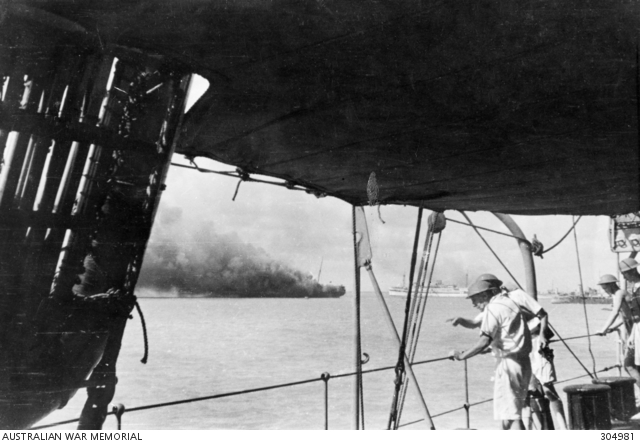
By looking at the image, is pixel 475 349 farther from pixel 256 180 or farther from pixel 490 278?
pixel 256 180

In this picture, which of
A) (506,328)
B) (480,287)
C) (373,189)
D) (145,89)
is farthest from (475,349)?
(145,89)

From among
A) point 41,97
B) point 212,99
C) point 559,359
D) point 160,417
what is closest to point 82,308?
point 41,97

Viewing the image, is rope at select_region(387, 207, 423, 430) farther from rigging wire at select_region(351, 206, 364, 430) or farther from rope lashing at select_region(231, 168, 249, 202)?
rope lashing at select_region(231, 168, 249, 202)

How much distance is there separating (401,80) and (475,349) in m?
2.49

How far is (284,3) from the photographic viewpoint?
2.05 metres

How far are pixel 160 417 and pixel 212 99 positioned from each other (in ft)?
107

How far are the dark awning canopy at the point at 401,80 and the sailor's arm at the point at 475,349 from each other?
1.36 meters

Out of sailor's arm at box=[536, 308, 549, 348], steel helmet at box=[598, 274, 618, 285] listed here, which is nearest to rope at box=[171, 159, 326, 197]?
sailor's arm at box=[536, 308, 549, 348]

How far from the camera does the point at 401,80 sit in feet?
8.70

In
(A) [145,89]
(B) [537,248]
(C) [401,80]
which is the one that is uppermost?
(B) [537,248]

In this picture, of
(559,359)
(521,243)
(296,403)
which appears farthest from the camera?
(559,359)

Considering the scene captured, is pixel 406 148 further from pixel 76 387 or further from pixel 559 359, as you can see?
pixel 559 359

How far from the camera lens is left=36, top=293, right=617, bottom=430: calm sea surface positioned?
1164 inches

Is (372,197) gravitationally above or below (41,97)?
above
